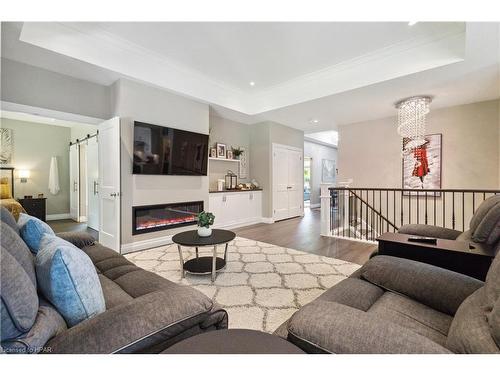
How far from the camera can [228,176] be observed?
5652mm

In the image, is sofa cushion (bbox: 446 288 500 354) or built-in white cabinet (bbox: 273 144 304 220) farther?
built-in white cabinet (bbox: 273 144 304 220)

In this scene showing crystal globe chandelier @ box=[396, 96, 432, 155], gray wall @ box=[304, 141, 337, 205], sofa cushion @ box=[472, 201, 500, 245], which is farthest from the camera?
gray wall @ box=[304, 141, 337, 205]

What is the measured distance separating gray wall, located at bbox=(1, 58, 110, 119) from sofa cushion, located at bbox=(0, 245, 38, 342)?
3293mm

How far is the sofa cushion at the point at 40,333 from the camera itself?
71cm

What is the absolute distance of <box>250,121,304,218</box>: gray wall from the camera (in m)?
5.88

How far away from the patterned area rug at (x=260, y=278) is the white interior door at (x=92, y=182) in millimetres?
2381

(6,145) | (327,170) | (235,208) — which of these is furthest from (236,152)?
(327,170)

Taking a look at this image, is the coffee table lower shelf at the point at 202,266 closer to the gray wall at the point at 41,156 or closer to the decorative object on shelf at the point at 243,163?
the decorative object on shelf at the point at 243,163

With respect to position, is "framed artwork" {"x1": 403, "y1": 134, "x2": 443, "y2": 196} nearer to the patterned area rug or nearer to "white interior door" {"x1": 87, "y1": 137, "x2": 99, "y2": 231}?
the patterned area rug

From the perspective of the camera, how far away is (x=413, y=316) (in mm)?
1106

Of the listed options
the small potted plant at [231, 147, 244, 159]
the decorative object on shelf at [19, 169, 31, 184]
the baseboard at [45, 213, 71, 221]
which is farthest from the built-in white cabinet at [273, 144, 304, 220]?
the decorative object on shelf at [19, 169, 31, 184]

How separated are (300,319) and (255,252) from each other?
264 centimetres

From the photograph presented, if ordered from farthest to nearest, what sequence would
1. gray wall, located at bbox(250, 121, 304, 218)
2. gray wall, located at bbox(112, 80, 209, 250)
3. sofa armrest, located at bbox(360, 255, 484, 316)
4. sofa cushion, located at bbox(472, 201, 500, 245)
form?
gray wall, located at bbox(250, 121, 304, 218), gray wall, located at bbox(112, 80, 209, 250), sofa cushion, located at bbox(472, 201, 500, 245), sofa armrest, located at bbox(360, 255, 484, 316)

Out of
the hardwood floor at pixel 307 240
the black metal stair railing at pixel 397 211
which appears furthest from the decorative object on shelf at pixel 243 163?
the black metal stair railing at pixel 397 211
